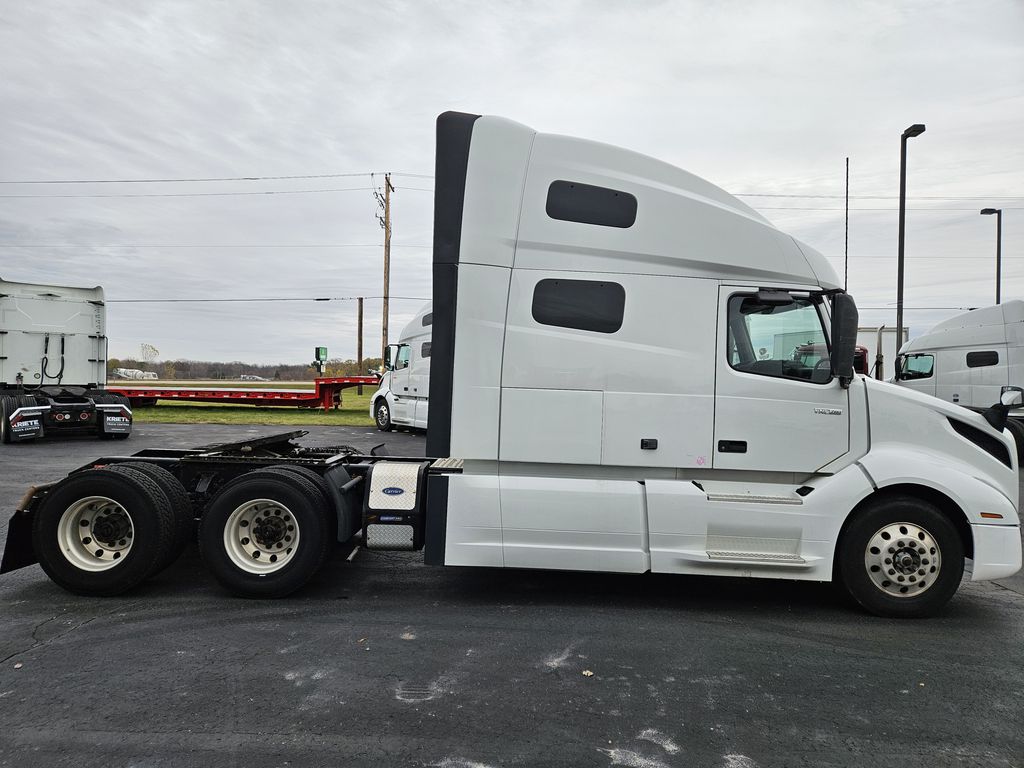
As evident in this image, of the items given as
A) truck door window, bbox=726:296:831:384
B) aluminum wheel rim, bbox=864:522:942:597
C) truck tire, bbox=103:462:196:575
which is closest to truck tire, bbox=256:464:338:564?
truck tire, bbox=103:462:196:575

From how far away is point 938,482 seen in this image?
4.73 meters

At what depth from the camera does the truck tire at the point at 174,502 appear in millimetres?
5168

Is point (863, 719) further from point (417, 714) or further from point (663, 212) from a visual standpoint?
point (663, 212)

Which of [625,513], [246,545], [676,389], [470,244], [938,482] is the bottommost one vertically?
[246,545]

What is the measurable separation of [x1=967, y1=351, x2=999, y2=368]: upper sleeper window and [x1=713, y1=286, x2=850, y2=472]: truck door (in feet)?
45.5

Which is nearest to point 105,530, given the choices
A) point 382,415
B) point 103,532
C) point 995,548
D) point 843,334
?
point 103,532

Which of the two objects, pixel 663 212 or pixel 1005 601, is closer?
pixel 663 212

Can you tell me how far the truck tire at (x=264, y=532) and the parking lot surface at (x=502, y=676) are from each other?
0.66ft

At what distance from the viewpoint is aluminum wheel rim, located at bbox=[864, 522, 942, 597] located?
4793 mm

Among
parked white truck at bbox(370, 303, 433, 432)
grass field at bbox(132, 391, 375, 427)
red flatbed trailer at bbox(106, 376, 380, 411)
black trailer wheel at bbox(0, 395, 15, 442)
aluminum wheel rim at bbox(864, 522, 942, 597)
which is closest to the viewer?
aluminum wheel rim at bbox(864, 522, 942, 597)

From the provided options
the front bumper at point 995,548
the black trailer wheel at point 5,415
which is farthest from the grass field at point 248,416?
the front bumper at point 995,548

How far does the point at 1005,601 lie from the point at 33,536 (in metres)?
7.65

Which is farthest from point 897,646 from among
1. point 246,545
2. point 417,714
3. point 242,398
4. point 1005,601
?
point 242,398

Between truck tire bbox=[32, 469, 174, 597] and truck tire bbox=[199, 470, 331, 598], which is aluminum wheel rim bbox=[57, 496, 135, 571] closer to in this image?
truck tire bbox=[32, 469, 174, 597]
